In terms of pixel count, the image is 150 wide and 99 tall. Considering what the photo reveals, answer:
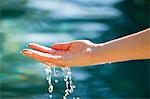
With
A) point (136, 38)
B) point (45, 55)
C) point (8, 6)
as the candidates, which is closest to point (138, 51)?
point (136, 38)

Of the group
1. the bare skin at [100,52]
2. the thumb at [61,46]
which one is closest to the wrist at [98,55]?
the bare skin at [100,52]

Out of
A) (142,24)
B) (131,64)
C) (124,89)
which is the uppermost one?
(142,24)

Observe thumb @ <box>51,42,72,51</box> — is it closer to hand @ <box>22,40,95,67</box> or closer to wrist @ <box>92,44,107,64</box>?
hand @ <box>22,40,95,67</box>

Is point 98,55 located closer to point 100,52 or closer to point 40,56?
point 100,52

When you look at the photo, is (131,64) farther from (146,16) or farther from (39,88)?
(39,88)

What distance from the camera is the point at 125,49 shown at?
65.8 inches

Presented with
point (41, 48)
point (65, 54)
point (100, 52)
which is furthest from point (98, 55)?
point (41, 48)

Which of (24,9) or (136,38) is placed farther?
(24,9)

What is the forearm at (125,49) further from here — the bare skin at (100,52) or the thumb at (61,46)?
the thumb at (61,46)

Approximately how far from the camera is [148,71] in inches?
179

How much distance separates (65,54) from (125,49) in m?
0.25

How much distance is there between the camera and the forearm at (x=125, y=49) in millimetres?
1665

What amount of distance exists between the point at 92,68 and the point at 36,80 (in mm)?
629

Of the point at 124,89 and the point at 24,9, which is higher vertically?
the point at 24,9
